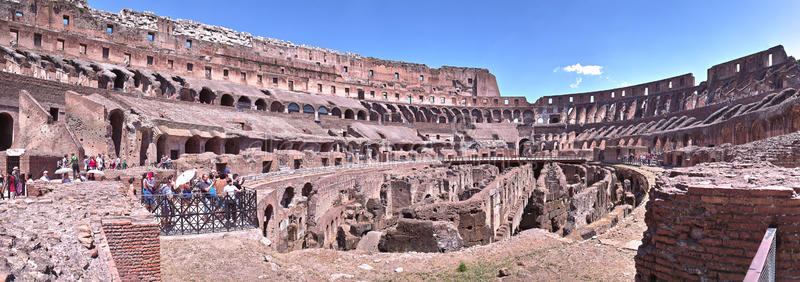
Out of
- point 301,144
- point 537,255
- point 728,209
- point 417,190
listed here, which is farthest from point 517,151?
point 728,209

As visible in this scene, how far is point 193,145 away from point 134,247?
22729 mm

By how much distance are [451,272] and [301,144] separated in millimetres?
28990

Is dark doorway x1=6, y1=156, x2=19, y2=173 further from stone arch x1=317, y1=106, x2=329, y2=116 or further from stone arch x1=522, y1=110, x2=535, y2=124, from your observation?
stone arch x1=522, y1=110, x2=535, y2=124

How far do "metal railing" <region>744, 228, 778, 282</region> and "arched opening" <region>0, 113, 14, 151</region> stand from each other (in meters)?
33.2

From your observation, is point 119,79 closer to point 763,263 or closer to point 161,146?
point 161,146

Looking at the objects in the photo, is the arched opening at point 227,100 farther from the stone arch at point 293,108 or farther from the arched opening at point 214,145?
the arched opening at point 214,145

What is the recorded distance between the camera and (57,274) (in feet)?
10.9

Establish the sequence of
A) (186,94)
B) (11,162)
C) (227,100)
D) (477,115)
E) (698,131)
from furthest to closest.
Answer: (477,115)
(227,100)
(186,94)
(698,131)
(11,162)

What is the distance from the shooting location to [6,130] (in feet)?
82.6

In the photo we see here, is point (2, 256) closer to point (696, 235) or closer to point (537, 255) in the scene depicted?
point (696, 235)

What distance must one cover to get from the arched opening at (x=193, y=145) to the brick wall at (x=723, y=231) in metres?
27.0

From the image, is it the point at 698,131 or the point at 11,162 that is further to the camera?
the point at 698,131

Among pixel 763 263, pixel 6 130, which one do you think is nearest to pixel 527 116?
pixel 6 130

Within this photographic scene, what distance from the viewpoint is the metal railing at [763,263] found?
8.99 ft
